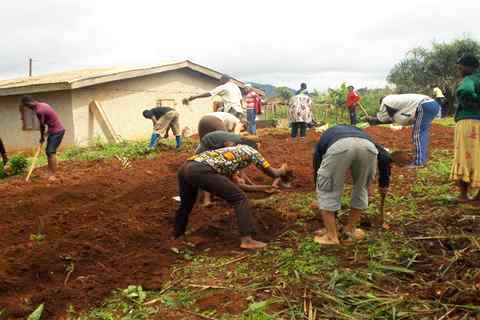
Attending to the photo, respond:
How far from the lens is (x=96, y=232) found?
15.6ft

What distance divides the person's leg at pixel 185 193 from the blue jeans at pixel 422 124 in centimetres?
389

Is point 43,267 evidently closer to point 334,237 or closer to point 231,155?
point 231,155

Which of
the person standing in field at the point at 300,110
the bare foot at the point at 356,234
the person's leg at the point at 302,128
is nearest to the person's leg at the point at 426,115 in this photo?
the bare foot at the point at 356,234

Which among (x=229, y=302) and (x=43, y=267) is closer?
(x=229, y=302)

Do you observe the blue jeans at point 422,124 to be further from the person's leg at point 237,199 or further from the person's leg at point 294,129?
the person's leg at point 294,129

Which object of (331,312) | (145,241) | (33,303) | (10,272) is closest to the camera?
(331,312)

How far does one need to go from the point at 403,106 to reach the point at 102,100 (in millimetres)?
9889

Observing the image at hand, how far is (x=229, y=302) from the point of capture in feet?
10.4

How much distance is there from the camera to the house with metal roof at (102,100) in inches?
528

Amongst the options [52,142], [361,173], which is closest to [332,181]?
[361,173]

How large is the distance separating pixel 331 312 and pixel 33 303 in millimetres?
2178

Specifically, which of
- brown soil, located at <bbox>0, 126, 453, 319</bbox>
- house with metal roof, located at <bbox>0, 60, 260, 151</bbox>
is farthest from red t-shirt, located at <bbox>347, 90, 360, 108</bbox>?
brown soil, located at <bbox>0, 126, 453, 319</bbox>

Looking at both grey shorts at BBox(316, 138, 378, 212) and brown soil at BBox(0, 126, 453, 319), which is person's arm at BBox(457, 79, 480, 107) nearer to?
grey shorts at BBox(316, 138, 378, 212)

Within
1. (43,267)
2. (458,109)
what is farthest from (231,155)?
(458,109)
